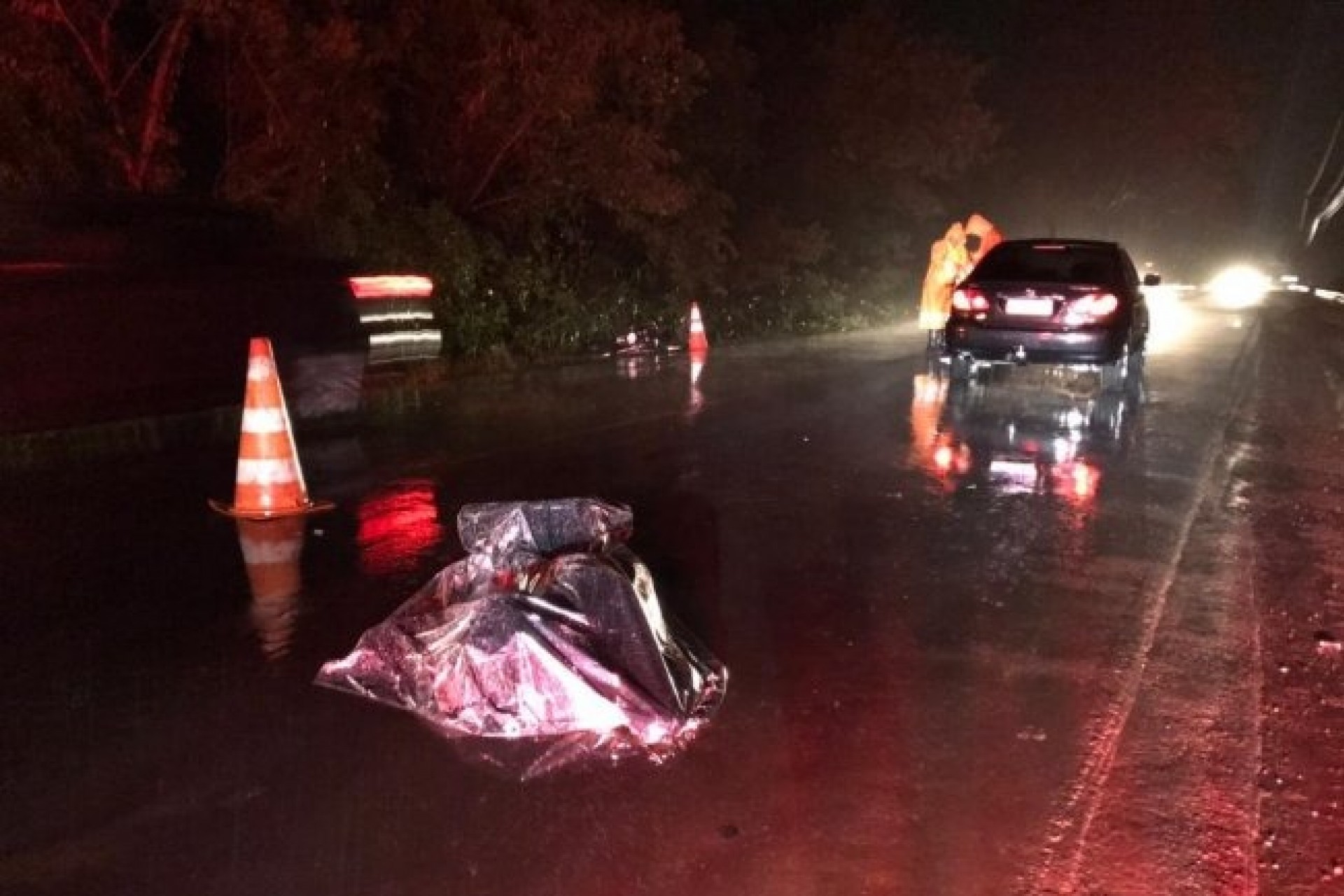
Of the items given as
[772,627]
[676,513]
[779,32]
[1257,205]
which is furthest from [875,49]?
[1257,205]

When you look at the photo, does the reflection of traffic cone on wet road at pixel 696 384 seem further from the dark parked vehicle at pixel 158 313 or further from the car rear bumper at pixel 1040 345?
the dark parked vehicle at pixel 158 313

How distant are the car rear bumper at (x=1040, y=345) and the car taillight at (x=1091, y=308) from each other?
116 millimetres

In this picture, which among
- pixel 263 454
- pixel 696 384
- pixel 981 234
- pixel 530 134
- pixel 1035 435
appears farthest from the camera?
pixel 981 234

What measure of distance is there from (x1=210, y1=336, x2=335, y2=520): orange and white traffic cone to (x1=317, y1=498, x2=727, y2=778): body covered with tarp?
277 centimetres

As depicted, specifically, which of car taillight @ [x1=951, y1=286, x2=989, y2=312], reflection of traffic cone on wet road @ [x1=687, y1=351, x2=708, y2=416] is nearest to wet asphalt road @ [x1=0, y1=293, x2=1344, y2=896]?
reflection of traffic cone on wet road @ [x1=687, y1=351, x2=708, y2=416]

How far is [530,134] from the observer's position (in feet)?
50.1

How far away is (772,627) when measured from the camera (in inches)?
207

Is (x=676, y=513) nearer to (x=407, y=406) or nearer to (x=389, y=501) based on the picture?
(x=389, y=501)

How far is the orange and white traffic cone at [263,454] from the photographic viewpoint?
23.5 feet

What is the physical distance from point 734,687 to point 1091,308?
7.98m

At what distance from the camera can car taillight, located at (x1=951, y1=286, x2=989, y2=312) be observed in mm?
11797

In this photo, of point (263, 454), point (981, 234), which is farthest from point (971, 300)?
point (981, 234)

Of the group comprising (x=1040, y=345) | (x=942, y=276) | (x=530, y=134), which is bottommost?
(x=1040, y=345)

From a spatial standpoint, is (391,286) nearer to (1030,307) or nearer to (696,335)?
(1030,307)
